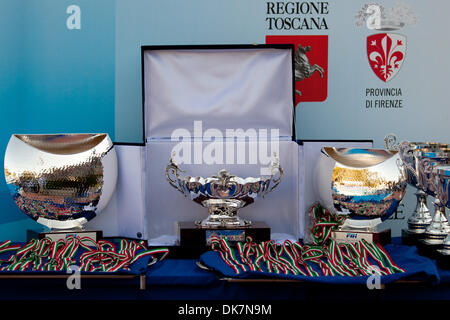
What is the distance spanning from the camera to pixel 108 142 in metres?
1.38

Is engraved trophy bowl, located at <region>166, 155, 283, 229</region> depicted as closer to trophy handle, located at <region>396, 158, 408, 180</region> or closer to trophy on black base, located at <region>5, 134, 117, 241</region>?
trophy on black base, located at <region>5, 134, 117, 241</region>

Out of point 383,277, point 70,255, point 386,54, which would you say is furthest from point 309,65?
point 70,255

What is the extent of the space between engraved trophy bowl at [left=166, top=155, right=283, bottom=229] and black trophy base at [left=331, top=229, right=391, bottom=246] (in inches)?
8.6

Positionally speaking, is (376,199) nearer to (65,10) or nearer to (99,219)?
(99,219)

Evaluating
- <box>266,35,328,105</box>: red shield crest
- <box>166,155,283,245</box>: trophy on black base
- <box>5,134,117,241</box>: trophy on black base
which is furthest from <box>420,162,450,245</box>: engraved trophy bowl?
<box>5,134,117,241</box>: trophy on black base

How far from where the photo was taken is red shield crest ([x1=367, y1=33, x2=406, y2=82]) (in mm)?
1612

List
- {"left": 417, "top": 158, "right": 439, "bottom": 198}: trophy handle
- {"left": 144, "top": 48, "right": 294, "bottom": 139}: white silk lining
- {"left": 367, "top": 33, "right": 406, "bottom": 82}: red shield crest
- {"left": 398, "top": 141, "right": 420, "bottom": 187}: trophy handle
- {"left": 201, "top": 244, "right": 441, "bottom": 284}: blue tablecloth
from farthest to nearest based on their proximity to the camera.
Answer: {"left": 367, "top": 33, "right": 406, "bottom": 82}: red shield crest
{"left": 144, "top": 48, "right": 294, "bottom": 139}: white silk lining
{"left": 398, "top": 141, "right": 420, "bottom": 187}: trophy handle
{"left": 417, "top": 158, "right": 439, "bottom": 198}: trophy handle
{"left": 201, "top": 244, "right": 441, "bottom": 284}: blue tablecloth

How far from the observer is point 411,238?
1305 mm

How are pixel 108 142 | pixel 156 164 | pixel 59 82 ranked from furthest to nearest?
pixel 59 82, pixel 156 164, pixel 108 142

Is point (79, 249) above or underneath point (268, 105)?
underneath

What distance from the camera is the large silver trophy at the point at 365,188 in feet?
4.13

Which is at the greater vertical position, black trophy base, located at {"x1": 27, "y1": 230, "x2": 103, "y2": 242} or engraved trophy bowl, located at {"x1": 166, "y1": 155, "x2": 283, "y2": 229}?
engraved trophy bowl, located at {"x1": 166, "y1": 155, "x2": 283, "y2": 229}
